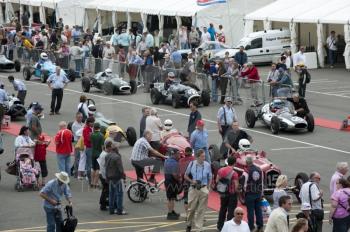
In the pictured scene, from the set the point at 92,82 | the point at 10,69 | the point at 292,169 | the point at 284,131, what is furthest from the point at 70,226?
the point at 10,69

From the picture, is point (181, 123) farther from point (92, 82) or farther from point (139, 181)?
point (139, 181)

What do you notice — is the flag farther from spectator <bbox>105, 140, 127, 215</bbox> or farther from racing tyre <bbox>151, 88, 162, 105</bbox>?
spectator <bbox>105, 140, 127, 215</bbox>

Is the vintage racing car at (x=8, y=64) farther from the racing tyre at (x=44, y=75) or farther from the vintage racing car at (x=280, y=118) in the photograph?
the vintage racing car at (x=280, y=118)

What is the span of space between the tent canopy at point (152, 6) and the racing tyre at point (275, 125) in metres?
20.9

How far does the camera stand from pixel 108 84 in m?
39.8

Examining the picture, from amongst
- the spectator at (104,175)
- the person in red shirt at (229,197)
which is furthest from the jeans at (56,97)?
the person in red shirt at (229,197)

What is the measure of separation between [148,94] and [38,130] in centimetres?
1412

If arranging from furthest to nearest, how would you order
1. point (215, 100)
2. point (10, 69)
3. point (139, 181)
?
1. point (10, 69)
2. point (215, 100)
3. point (139, 181)

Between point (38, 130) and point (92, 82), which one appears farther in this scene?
point (92, 82)

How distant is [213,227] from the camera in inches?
824

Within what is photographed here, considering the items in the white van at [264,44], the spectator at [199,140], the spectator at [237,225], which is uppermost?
the white van at [264,44]

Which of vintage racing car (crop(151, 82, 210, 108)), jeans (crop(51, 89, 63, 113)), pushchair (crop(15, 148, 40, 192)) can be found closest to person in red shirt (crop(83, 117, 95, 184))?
pushchair (crop(15, 148, 40, 192))

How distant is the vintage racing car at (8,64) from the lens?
4707 cm

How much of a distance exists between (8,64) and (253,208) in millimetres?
28232
